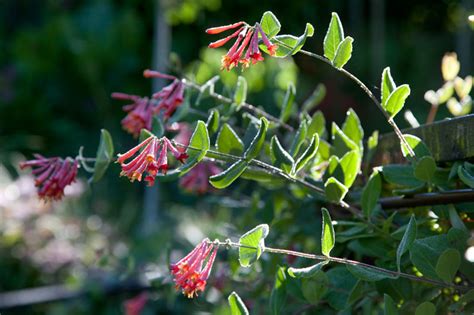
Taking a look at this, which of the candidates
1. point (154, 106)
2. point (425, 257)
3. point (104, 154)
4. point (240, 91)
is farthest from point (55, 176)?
point (425, 257)

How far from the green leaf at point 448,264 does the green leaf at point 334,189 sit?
0.14 metres

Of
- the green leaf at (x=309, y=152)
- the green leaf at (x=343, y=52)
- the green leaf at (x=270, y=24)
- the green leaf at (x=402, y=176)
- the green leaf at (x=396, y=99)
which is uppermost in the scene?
the green leaf at (x=270, y=24)

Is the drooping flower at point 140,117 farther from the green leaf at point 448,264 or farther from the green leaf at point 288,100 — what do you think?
the green leaf at point 448,264

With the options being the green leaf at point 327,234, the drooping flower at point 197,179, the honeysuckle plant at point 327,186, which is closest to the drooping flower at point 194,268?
the honeysuckle plant at point 327,186

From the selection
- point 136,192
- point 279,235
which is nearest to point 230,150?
point 279,235

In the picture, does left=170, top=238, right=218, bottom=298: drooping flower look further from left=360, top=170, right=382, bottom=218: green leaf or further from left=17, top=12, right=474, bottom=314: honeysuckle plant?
left=360, top=170, right=382, bottom=218: green leaf

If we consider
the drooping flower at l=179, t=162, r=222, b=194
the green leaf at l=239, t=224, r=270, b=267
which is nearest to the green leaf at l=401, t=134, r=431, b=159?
the green leaf at l=239, t=224, r=270, b=267

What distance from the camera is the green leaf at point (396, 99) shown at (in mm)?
788

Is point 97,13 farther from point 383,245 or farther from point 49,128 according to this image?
point 383,245

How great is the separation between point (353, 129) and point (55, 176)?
0.39 m

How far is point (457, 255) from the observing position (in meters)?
0.71

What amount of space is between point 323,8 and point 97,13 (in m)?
2.16

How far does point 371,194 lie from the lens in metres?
0.87

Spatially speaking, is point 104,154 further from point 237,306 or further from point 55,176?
point 237,306
